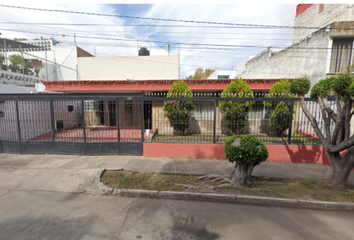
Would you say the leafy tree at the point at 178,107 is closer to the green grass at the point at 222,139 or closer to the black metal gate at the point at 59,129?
the green grass at the point at 222,139

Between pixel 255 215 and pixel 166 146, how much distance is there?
375 cm

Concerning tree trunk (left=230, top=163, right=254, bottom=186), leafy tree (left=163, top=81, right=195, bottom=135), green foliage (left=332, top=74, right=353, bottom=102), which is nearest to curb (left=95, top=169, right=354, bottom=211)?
tree trunk (left=230, top=163, right=254, bottom=186)

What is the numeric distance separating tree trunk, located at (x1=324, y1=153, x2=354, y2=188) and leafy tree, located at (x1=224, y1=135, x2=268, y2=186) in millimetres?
1766

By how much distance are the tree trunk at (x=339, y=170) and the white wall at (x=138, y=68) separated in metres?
11.6

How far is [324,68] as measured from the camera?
290 inches

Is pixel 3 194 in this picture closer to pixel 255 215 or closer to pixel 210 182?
pixel 210 182

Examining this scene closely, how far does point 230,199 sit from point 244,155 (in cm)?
98

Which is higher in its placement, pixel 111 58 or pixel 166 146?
pixel 111 58

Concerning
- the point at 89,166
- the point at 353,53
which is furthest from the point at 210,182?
the point at 353,53

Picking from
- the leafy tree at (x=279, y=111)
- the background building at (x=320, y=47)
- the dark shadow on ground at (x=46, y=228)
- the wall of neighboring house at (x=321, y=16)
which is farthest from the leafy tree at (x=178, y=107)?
the wall of neighboring house at (x=321, y=16)

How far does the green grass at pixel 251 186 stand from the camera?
3.58 m

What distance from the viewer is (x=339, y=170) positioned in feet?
12.8

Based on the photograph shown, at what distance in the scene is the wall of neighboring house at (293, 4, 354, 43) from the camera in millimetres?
7937

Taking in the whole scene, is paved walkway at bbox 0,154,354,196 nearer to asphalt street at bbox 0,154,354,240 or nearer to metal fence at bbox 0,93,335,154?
asphalt street at bbox 0,154,354,240
